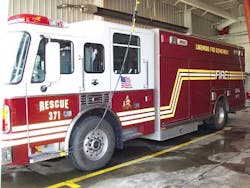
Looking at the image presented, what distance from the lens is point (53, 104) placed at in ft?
17.8

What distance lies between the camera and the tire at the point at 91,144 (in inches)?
227

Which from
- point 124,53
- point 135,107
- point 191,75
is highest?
point 124,53

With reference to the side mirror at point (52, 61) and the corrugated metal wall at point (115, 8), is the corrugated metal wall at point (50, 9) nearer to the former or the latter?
the corrugated metal wall at point (115, 8)

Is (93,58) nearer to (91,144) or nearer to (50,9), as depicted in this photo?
(91,144)

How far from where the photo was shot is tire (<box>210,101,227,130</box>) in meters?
10.1

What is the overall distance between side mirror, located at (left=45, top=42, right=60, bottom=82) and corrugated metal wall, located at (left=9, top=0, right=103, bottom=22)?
5.54m

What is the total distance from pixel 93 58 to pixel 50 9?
19.4ft

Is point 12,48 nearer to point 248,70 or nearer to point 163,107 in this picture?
point 163,107

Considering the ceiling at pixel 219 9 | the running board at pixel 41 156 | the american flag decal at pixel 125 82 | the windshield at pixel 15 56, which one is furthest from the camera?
the ceiling at pixel 219 9

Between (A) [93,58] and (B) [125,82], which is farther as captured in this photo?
(B) [125,82]

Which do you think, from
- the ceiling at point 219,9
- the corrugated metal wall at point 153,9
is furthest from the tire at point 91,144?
the ceiling at point 219,9

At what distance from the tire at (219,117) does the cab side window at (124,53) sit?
414 centimetres

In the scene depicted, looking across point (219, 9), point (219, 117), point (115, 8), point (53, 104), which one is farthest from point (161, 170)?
point (219, 9)

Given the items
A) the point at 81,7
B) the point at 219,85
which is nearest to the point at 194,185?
the point at 219,85
